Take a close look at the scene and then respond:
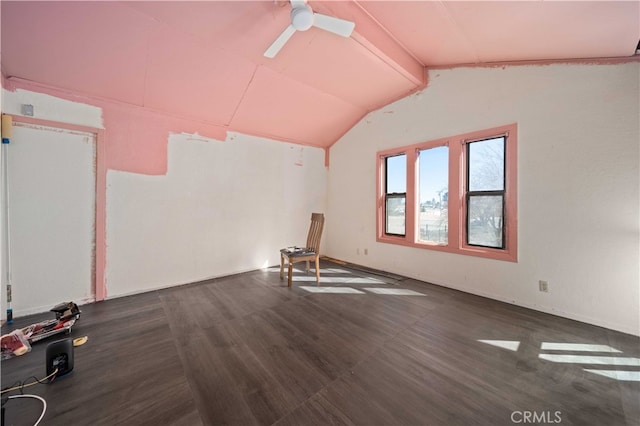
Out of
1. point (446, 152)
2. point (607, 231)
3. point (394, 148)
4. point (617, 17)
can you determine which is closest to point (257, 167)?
point (394, 148)

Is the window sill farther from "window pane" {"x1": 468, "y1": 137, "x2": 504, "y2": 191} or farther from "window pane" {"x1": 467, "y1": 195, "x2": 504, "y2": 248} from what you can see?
"window pane" {"x1": 468, "y1": 137, "x2": 504, "y2": 191}

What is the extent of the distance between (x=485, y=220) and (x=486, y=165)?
730mm

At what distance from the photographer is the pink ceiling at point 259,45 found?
77.9 inches

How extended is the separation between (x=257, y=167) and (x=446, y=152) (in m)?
3.09

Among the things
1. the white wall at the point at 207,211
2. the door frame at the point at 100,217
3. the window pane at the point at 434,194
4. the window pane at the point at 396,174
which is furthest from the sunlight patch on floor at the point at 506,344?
the door frame at the point at 100,217

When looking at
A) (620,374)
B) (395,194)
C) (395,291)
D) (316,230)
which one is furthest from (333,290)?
(620,374)

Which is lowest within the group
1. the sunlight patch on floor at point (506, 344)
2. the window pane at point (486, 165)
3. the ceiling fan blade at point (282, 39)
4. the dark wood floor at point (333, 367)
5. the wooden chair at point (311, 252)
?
the dark wood floor at point (333, 367)

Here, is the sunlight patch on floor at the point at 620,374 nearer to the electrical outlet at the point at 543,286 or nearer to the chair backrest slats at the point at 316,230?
the electrical outlet at the point at 543,286

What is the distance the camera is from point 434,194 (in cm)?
356

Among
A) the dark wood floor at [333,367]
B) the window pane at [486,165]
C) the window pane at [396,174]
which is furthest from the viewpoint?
the window pane at [396,174]

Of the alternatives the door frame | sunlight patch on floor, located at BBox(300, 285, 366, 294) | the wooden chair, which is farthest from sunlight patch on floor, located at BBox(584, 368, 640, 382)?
the door frame

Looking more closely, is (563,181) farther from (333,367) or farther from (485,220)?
(333,367)

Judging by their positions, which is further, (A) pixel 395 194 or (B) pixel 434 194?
(A) pixel 395 194

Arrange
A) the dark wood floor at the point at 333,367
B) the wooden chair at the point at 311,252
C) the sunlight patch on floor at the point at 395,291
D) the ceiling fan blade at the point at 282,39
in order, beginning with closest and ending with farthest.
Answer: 1. the dark wood floor at the point at 333,367
2. the ceiling fan blade at the point at 282,39
3. the sunlight patch on floor at the point at 395,291
4. the wooden chair at the point at 311,252
